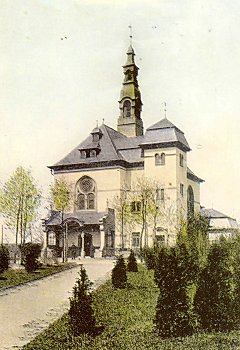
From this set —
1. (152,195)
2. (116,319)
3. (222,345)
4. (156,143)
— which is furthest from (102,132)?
(222,345)

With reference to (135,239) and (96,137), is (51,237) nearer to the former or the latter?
(135,239)

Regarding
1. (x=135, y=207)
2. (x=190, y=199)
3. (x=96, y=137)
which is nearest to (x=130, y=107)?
(x=96, y=137)

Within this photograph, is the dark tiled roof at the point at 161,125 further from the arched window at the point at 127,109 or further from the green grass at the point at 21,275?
the green grass at the point at 21,275

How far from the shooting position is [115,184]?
2709cm

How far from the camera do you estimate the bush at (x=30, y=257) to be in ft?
48.2

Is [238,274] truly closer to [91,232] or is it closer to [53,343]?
[53,343]

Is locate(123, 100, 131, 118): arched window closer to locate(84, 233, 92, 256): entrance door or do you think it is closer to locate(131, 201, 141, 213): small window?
locate(131, 201, 141, 213): small window

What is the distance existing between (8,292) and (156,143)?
56.1ft

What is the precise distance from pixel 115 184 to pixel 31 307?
58.4 feet

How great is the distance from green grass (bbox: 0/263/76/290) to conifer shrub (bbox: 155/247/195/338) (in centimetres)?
578

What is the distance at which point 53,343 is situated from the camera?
7.14m

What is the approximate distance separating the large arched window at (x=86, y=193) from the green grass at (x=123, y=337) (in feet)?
57.3

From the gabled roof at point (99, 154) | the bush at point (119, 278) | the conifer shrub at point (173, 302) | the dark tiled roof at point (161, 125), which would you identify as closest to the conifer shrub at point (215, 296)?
the conifer shrub at point (173, 302)

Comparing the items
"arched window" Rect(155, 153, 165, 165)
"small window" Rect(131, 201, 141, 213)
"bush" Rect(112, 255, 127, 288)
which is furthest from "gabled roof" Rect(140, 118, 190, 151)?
"bush" Rect(112, 255, 127, 288)
